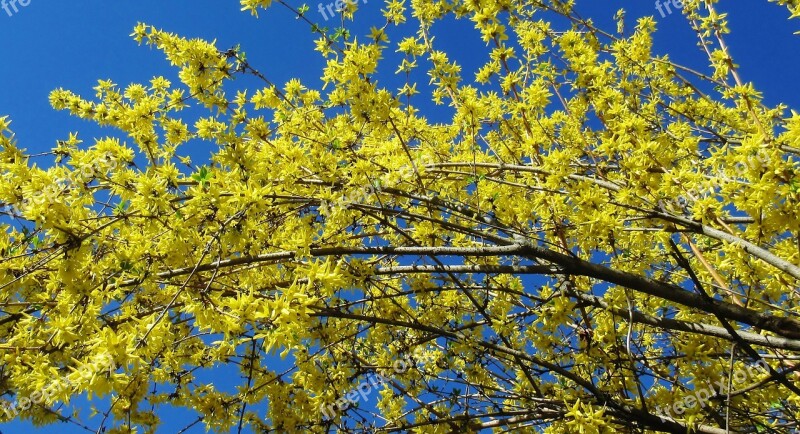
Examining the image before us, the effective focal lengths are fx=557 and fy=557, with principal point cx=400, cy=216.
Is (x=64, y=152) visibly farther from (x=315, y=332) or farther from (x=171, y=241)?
(x=315, y=332)

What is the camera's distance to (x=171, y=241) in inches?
116

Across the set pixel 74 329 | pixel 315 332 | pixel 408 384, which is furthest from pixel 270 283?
pixel 408 384

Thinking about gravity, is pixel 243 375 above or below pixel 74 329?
above

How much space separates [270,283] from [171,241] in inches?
31.7

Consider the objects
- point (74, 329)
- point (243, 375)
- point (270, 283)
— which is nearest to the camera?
point (74, 329)

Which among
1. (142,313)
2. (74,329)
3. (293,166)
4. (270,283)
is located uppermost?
(293,166)

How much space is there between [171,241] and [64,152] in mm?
1355

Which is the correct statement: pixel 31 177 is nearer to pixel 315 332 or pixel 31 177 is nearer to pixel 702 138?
pixel 315 332

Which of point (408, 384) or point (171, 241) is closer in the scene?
point (171, 241)

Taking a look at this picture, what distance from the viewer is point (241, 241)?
2908 millimetres

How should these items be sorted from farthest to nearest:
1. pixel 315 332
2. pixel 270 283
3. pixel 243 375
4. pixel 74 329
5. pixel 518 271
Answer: pixel 243 375 → pixel 315 332 → pixel 270 283 → pixel 518 271 → pixel 74 329

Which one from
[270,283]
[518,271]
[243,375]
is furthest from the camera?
[243,375]

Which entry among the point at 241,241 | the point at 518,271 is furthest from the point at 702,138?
the point at 241,241

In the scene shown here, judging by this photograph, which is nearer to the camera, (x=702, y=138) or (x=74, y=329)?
(x=74, y=329)
